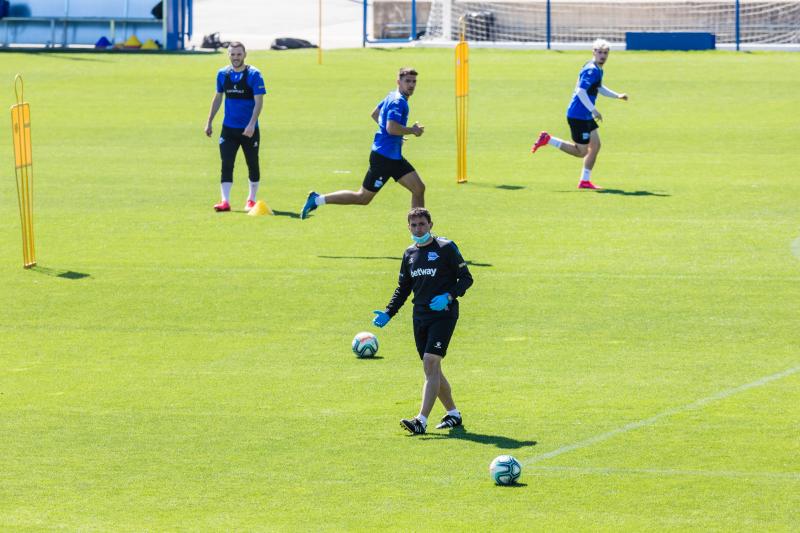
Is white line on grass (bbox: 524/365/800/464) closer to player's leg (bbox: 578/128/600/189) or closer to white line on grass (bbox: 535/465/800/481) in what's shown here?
white line on grass (bbox: 535/465/800/481)

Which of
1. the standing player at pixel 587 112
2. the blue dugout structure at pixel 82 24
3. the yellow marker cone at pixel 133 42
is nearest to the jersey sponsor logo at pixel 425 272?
the standing player at pixel 587 112

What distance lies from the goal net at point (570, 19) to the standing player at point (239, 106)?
1069 inches

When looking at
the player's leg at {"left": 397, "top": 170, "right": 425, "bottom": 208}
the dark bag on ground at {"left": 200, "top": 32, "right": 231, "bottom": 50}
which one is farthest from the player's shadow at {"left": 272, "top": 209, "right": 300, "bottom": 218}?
the dark bag on ground at {"left": 200, "top": 32, "right": 231, "bottom": 50}

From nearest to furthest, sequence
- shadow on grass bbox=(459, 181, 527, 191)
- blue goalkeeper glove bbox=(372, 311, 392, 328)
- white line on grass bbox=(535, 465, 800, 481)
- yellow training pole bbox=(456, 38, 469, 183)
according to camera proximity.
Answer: white line on grass bbox=(535, 465, 800, 481) < blue goalkeeper glove bbox=(372, 311, 392, 328) < yellow training pole bbox=(456, 38, 469, 183) < shadow on grass bbox=(459, 181, 527, 191)

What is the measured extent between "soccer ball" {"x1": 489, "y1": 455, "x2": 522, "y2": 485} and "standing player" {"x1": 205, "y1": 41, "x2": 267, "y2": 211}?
12525mm

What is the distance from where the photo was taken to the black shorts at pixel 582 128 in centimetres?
2623

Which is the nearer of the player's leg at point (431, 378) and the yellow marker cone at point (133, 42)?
the player's leg at point (431, 378)

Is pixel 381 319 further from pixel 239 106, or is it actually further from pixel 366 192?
pixel 239 106

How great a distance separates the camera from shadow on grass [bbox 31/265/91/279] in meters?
20.2

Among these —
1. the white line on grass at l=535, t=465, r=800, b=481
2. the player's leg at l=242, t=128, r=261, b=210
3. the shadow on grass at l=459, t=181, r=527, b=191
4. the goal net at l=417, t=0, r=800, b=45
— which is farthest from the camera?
the goal net at l=417, t=0, r=800, b=45

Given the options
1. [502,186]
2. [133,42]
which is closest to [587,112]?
[502,186]

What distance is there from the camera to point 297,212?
25.0 metres

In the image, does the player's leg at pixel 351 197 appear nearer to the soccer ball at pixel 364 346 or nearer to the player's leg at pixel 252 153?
the player's leg at pixel 252 153

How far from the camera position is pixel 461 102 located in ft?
89.6
